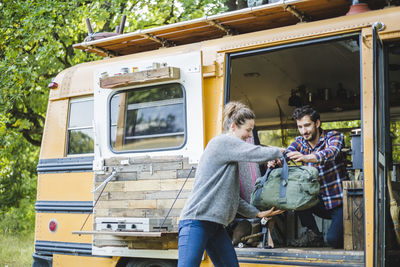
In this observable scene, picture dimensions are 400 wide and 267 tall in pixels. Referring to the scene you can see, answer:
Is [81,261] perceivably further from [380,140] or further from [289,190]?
[380,140]

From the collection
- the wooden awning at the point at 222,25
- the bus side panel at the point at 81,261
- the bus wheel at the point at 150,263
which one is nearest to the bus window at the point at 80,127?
the wooden awning at the point at 222,25

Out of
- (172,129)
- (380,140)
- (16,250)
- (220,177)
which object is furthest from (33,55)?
(380,140)

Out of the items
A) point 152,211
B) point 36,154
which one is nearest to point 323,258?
point 152,211

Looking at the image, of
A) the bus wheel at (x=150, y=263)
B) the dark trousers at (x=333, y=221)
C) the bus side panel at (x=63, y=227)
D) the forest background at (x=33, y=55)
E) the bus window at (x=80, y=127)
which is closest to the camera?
the dark trousers at (x=333, y=221)

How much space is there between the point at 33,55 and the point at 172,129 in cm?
566

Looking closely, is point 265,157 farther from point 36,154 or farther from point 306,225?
point 36,154

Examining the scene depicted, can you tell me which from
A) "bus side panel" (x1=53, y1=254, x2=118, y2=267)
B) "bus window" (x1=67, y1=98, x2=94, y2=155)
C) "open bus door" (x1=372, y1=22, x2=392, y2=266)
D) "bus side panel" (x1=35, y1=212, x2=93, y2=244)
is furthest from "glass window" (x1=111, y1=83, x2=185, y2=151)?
"open bus door" (x1=372, y1=22, x2=392, y2=266)

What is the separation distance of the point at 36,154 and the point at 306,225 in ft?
33.3

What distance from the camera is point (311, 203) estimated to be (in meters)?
4.44

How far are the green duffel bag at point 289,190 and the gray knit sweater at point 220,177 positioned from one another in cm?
58

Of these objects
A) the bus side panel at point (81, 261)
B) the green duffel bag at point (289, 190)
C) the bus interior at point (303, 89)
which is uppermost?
the bus interior at point (303, 89)

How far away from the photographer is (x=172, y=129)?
5246mm

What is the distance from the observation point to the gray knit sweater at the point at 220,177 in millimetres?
3867

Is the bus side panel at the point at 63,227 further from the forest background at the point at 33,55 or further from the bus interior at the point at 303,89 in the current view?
the forest background at the point at 33,55
